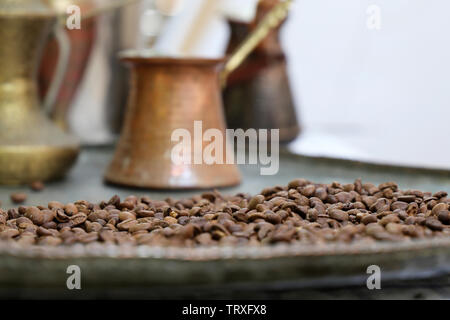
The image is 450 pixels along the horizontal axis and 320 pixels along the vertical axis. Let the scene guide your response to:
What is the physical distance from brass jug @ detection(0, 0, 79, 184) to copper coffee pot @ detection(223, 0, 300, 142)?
15.5 inches

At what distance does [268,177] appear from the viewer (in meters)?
1.06

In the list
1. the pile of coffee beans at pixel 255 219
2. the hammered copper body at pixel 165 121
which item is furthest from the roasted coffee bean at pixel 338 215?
the hammered copper body at pixel 165 121

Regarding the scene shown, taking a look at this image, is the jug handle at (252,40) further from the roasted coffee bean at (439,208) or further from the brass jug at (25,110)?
the roasted coffee bean at (439,208)

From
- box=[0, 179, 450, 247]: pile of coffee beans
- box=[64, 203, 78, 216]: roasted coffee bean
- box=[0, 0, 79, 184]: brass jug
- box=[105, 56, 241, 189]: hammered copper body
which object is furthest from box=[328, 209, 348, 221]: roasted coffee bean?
box=[0, 0, 79, 184]: brass jug

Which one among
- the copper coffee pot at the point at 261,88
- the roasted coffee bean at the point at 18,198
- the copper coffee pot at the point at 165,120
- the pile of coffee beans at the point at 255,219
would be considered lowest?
the pile of coffee beans at the point at 255,219

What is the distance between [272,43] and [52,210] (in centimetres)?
71

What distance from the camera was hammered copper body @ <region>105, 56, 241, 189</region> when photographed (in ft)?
3.07

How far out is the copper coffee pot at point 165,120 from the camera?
0.94 m

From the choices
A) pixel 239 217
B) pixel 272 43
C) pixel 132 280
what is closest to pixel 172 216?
pixel 239 217

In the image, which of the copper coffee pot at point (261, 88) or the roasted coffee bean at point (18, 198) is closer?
the roasted coffee bean at point (18, 198)

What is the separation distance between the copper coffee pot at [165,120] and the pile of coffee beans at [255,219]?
0.18 metres

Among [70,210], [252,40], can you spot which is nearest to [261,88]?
[252,40]

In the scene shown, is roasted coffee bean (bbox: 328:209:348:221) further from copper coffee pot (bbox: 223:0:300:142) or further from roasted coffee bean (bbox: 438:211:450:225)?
copper coffee pot (bbox: 223:0:300:142)

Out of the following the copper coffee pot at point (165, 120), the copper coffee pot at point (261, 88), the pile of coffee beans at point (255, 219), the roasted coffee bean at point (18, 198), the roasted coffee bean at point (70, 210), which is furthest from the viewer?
the copper coffee pot at point (261, 88)
